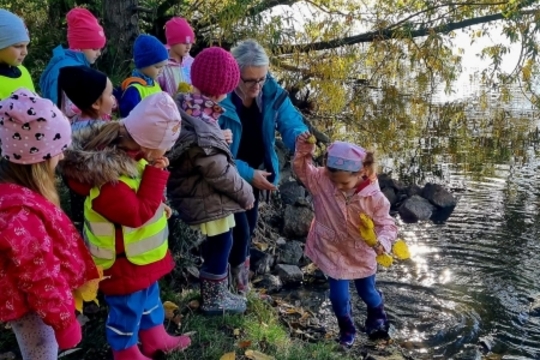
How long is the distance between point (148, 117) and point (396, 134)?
8.09 meters

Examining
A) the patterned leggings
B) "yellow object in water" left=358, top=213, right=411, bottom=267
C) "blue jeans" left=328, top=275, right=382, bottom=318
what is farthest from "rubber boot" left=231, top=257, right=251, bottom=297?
the patterned leggings

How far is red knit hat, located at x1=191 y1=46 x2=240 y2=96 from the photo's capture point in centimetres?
347

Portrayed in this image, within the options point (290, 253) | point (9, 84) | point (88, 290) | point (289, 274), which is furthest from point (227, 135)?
point (290, 253)

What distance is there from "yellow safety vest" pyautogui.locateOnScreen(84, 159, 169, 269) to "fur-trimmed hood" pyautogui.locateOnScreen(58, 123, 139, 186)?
0.07 metres

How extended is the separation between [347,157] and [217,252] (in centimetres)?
112

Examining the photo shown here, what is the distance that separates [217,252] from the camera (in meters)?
3.76

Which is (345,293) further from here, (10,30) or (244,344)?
(10,30)

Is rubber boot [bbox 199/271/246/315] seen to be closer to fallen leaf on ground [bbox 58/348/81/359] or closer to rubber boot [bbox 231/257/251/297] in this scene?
rubber boot [bbox 231/257/251/297]

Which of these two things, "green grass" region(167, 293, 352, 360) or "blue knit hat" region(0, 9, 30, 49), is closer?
"green grass" region(167, 293, 352, 360)

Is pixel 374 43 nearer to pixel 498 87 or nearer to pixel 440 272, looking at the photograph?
pixel 498 87

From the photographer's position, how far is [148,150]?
2.96 meters

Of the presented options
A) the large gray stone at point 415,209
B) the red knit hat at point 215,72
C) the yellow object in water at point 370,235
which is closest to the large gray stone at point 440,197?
the large gray stone at point 415,209

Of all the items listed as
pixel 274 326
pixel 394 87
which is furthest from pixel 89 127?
pixel 394 87

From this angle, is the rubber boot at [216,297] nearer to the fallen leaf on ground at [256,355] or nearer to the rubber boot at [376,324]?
the fallen leaf on ground at [256,355]
